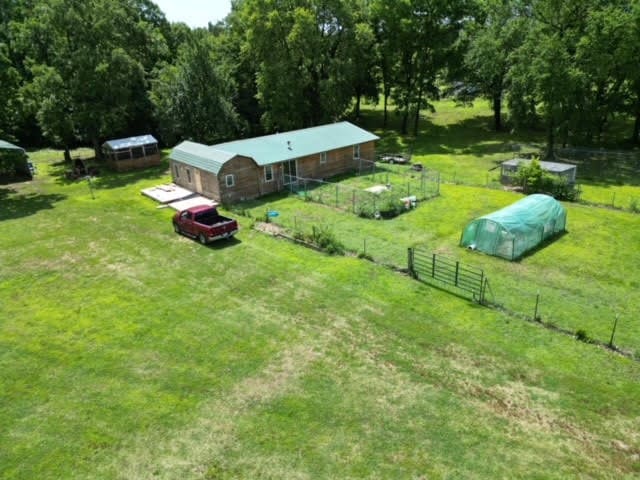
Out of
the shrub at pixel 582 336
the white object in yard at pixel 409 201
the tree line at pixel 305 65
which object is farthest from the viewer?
the tree line at pixel 305 65

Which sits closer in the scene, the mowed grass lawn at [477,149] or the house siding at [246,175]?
the house siding at [246,175]

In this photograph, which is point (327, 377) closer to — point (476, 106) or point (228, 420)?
point (228, 420)

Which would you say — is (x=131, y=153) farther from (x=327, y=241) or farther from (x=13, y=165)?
(x=327, y=241)

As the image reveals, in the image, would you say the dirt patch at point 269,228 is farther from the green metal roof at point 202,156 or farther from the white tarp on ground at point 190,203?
the green metal roof at point 202,156

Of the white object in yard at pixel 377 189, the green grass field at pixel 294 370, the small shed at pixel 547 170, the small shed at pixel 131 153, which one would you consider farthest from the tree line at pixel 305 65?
the green grass field at pixel 294 370

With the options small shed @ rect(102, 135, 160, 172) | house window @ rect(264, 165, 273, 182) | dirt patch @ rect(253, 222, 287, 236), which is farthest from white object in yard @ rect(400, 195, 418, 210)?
small shed @ rect(102, 135, 160, 172)
